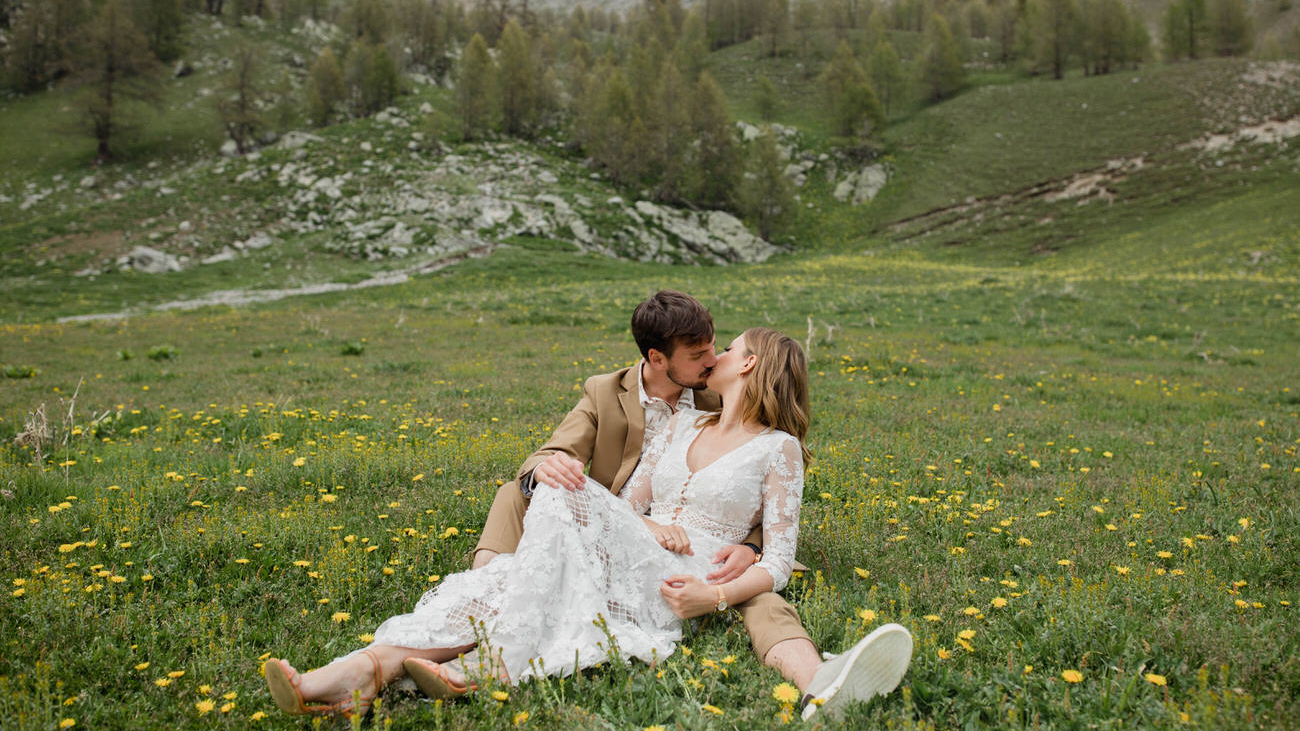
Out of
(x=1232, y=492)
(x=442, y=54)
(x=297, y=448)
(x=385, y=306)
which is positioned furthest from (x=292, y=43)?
(x=1232, y=492)

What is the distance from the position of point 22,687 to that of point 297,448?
4424 millimetres

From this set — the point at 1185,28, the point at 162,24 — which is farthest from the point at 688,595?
the point at 1185,28

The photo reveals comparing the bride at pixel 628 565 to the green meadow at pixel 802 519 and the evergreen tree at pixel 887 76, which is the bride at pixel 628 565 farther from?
the evergreen tree at pixel 887 76

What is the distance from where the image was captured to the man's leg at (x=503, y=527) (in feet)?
13.2

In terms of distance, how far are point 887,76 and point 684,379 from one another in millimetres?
82593

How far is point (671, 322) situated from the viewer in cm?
414

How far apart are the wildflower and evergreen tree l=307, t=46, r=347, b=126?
2599 inches

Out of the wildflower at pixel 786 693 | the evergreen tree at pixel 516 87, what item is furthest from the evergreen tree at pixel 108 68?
the wildflower at pixel 786 693

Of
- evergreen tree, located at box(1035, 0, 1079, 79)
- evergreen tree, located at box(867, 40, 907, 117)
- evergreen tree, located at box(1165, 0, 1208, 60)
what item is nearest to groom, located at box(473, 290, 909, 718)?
evergreen tree, located at box(867, 40, 907, 117)

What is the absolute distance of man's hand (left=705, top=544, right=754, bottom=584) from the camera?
153 inches

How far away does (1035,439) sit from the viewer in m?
8.16

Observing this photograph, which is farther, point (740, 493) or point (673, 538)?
point (740, 493)

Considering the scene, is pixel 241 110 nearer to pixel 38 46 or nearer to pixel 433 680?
pixel 38 46

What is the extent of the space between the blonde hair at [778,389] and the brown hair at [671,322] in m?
0.32
